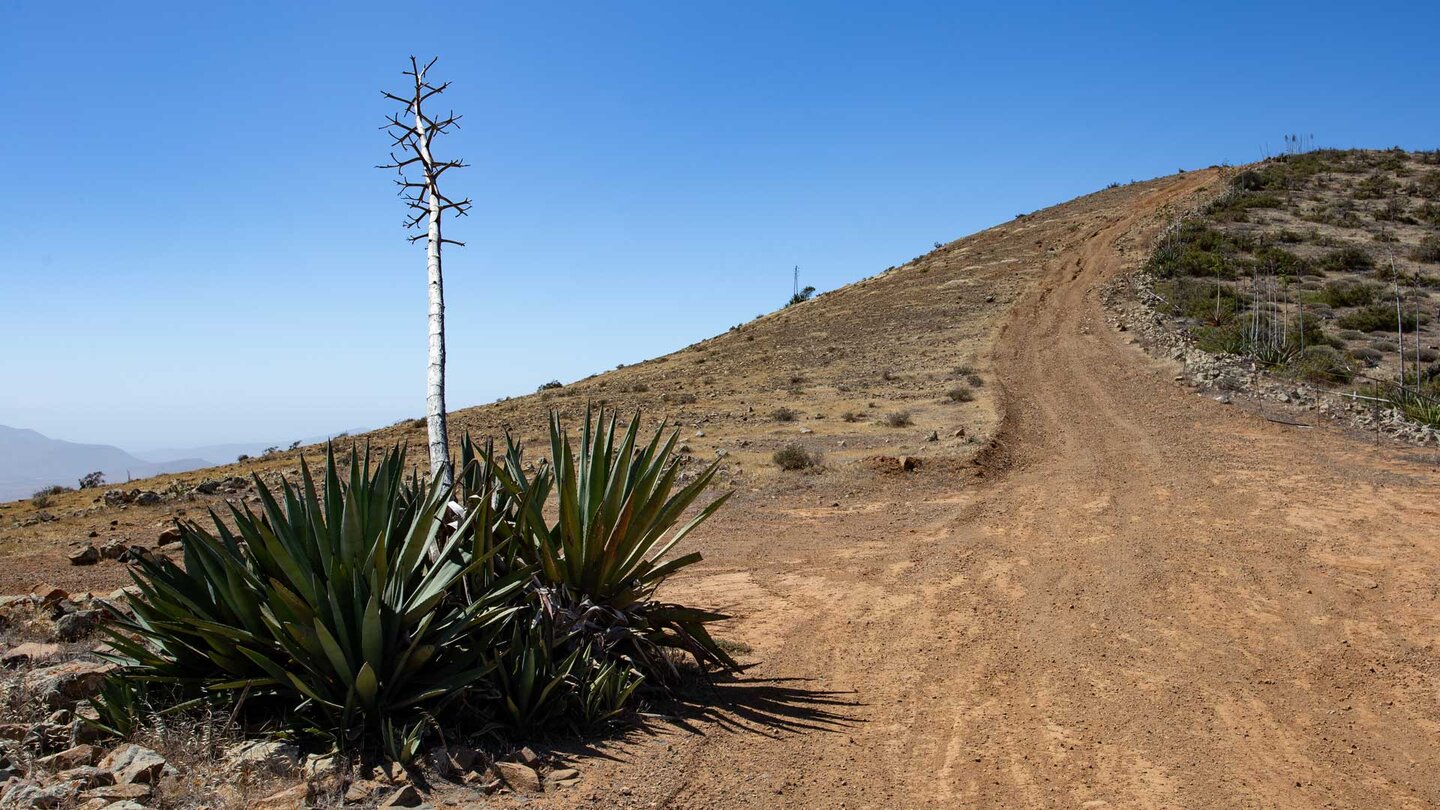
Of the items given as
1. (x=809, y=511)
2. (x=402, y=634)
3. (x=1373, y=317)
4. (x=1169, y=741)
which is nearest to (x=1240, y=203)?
(x=1373, y=317)

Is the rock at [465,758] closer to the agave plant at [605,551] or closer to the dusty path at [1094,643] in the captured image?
the dusty path at [1094,643]

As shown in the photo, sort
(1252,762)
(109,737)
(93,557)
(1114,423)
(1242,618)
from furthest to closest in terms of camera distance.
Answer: (1114,423) < (93,557) < (1242,618) < (1252,762) < (109,737)

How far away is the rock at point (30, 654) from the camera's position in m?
5.45

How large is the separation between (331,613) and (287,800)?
882mm

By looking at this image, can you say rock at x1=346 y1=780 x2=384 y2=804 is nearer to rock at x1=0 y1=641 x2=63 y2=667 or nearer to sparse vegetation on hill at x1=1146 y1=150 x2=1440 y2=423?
rock at x1=0 y1=641 x2=63 y2=667

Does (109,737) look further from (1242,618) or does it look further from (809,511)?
(809,511)

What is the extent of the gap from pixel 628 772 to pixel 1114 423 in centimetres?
1444

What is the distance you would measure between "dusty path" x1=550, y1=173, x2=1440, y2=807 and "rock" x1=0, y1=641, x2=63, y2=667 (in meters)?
3.92

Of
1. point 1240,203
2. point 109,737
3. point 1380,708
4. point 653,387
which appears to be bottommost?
point 1380,708

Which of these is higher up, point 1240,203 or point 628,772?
point 1240,203

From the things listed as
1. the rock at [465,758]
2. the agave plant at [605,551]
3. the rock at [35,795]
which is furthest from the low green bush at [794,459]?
the rock at [35,795]

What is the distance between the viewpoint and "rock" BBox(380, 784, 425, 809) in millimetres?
3764

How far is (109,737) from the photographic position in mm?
4332

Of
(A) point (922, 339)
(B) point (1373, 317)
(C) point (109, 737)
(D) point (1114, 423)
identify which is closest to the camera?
(C) point (109, 737)
